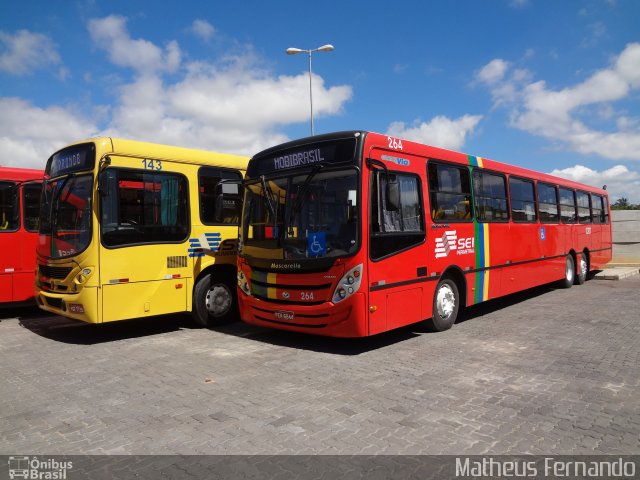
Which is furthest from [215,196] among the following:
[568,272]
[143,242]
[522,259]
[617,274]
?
[617,274]

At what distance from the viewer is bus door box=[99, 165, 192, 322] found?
7355mm

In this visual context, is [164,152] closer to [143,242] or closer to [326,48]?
[143,242]

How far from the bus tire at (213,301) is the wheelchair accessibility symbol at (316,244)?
2.79 metres

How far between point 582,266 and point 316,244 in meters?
11.4

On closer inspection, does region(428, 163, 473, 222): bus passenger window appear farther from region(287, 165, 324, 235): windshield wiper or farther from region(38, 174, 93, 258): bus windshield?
region(38, 174, 93, 258): bus windshield

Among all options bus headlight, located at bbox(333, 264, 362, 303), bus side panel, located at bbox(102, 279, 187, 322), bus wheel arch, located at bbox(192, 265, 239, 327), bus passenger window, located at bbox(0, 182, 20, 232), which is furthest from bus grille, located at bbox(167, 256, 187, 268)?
bus passenger window, located at bbox(0, 182, 20, 232)

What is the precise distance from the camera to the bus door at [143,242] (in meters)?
7.36

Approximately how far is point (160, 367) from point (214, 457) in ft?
9.32

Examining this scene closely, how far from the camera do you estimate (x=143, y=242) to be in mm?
7770

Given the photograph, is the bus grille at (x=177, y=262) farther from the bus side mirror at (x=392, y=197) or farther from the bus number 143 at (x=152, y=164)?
the bus side mirror at (x=392, y=197)

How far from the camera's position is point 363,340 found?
25.0 feet

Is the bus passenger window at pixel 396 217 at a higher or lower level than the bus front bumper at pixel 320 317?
higher

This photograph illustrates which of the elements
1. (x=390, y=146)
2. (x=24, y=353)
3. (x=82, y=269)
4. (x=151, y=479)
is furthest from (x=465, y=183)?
(x=24, y=353)

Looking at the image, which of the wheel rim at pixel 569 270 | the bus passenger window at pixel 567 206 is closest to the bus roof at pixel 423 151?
→ the bus passenger window at pixel 567 206
